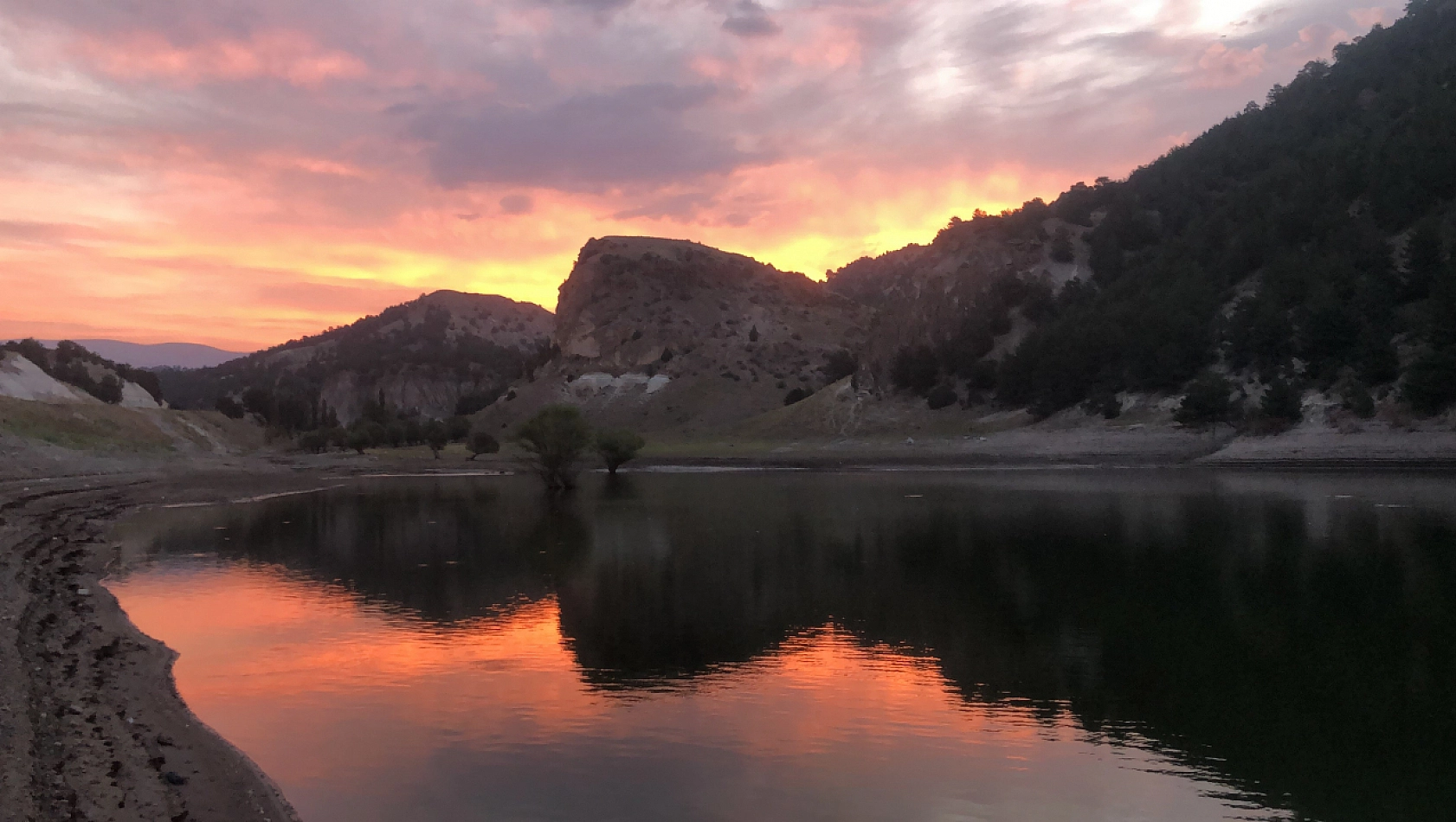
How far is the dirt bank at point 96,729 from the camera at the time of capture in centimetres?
923

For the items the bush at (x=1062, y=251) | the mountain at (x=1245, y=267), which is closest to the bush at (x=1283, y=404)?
the mountain at (x=1245, y=267)

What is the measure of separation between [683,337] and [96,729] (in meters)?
144

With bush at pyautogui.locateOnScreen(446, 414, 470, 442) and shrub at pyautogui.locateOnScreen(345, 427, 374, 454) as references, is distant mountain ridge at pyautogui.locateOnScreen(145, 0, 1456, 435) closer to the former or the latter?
bush at pyautogui.locateOnScreen(446, 414, 470, 442)

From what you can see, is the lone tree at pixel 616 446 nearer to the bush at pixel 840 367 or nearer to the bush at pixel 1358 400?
the bush at pixel 1358 400

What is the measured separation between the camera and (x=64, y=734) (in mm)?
10969

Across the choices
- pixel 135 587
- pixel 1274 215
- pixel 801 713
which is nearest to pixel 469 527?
pixel 135 587

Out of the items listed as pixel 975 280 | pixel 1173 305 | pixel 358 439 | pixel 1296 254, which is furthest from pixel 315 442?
pixel 1296 254

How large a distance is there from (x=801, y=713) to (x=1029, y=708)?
10.0 ft

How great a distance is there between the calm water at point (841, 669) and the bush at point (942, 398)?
5956cm

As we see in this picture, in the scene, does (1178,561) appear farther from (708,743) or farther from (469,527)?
(469,527)

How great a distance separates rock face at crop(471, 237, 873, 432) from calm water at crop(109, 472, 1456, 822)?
96486mm

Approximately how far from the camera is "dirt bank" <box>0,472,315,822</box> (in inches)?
363

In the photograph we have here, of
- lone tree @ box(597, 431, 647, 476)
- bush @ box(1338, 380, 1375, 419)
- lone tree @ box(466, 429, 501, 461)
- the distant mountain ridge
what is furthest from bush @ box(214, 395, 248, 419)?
bush @ box(1338, 380, 1375, 419)

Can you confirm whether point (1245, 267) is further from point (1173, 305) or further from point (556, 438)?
point (556, 438)
